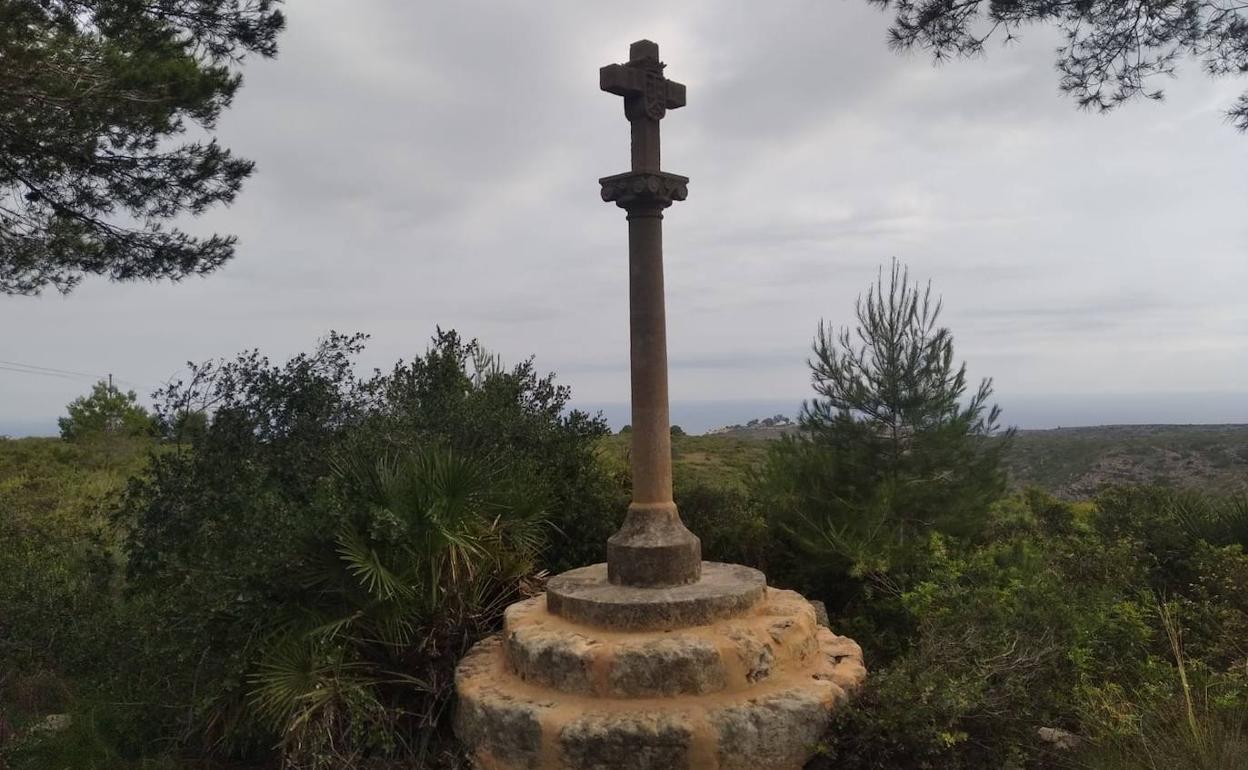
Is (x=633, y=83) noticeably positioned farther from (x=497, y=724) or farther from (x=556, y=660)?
(x=497, y=724)

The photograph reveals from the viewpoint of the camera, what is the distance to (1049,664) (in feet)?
18.0

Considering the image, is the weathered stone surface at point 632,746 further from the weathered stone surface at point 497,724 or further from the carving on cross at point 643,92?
the carving on cross at point 643,92

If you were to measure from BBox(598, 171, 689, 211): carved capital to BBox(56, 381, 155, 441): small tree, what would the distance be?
24.0m

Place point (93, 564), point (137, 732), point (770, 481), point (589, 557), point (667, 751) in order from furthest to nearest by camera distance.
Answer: point (770, 481)
point (589, 557)
point (93, 564)
point (137, 732)
point (667, 751)

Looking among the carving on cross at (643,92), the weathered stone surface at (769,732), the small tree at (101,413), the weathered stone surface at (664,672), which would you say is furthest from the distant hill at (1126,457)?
the small tree at (101,413)

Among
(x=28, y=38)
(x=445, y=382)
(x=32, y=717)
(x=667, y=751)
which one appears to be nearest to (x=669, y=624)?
(x=667, y=751)

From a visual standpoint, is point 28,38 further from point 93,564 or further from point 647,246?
point 647,246

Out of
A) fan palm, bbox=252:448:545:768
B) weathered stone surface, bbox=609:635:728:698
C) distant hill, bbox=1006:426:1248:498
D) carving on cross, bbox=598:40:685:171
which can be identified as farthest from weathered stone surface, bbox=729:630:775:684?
distant hill, bbox=1006:426:1248:498

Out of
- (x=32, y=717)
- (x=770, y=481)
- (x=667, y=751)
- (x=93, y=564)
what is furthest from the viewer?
(x=770, y=481)

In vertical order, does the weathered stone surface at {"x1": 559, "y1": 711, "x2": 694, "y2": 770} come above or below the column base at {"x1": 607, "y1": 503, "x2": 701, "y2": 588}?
below

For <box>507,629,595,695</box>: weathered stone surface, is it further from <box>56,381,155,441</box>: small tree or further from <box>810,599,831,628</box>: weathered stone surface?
<box>56,381,155,441</box>: small tree

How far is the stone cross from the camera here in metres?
6.07

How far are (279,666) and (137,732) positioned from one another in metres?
1.52

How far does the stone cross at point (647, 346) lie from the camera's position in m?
6.07
